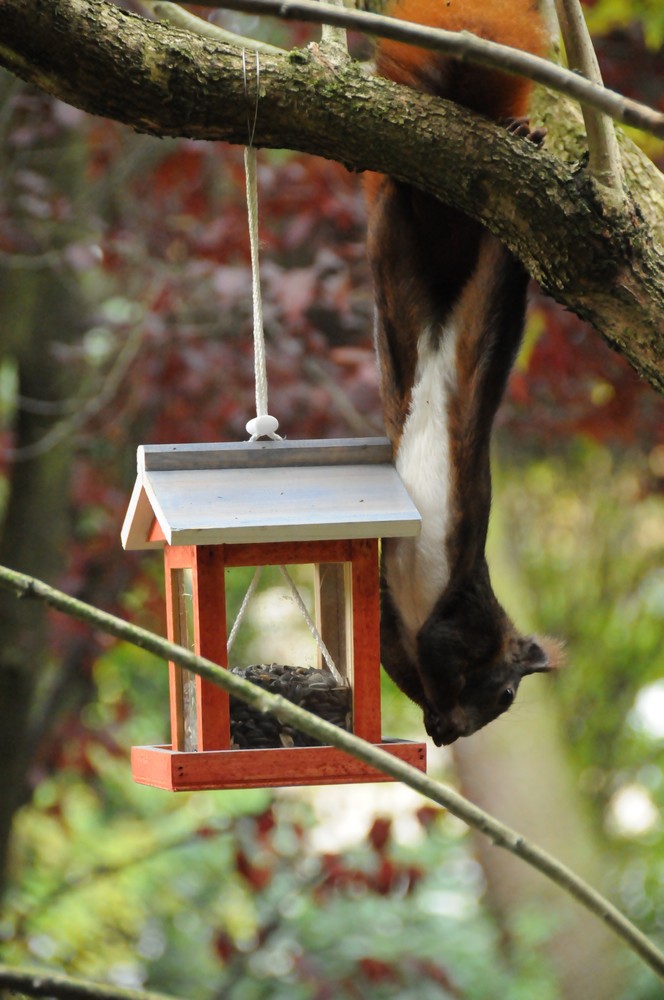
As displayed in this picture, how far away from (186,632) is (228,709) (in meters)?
0.26

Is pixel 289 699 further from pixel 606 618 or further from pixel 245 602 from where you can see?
pixel 606 618

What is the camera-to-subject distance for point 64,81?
5.41ft

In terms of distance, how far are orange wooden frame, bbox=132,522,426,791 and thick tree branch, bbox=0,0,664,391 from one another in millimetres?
489

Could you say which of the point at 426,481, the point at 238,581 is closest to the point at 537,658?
the point at 426,481

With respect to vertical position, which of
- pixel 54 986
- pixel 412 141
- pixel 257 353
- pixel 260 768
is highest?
pixel 412 141

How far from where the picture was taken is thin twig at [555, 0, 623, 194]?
1.57 m

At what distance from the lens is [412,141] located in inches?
70.1

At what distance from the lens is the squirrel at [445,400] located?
2.33m

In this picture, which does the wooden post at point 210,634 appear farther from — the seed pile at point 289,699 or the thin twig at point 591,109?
the thin twig at point 591,109

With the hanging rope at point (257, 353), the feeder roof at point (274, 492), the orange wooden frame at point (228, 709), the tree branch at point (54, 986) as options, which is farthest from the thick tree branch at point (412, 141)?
the tree branch at point (54, 986)

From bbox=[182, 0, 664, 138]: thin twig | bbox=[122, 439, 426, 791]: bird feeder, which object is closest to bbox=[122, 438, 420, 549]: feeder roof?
bbox=[122, 439, 426, 791]: bird feeder

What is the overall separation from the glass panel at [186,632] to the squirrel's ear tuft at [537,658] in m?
0.84

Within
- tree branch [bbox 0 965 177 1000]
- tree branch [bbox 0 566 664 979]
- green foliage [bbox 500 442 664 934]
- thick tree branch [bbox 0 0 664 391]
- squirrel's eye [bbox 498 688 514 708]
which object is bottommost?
green foliage [bbox 500 442 664 934]

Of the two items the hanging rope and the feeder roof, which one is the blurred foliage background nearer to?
the hanging rope
